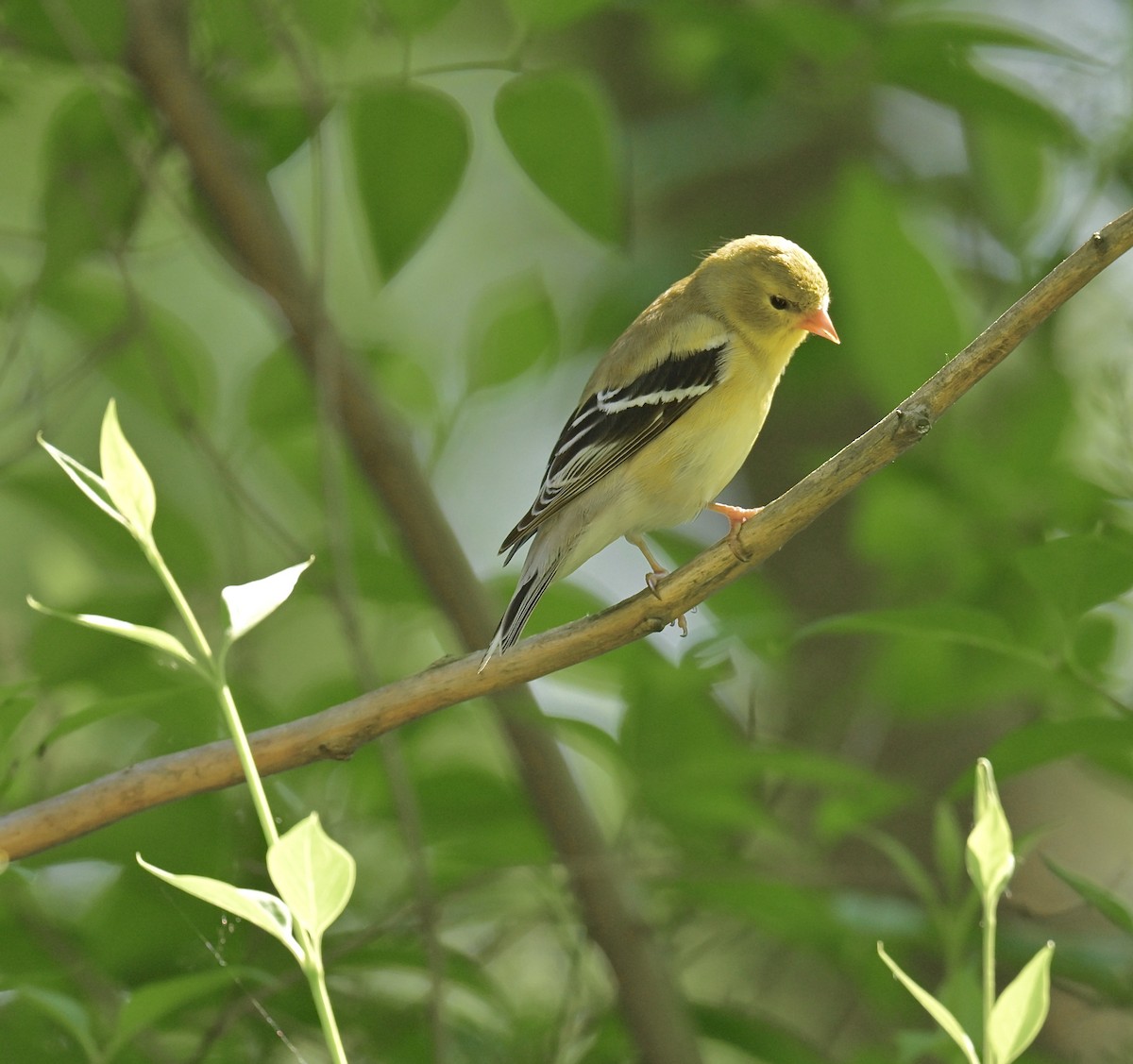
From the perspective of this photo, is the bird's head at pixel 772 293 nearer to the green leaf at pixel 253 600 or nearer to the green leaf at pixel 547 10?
the green leaf at pixel 547 10

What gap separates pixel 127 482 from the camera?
109cm

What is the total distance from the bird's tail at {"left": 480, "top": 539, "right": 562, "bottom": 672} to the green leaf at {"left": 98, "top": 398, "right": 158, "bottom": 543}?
3.68 feet

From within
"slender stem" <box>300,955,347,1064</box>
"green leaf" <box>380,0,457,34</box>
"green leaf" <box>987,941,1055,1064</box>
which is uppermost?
"green leaf" <box>380,0,457,34</box>

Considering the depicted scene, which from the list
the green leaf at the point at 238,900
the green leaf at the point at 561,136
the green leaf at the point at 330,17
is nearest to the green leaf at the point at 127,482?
the green leaf at the point at 238,900

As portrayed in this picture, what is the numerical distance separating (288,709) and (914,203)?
2720mm

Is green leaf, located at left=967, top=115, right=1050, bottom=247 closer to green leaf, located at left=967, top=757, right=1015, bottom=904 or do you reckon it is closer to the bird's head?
the bird's head

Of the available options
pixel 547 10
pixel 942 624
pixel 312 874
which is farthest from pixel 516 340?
pixel 312 874

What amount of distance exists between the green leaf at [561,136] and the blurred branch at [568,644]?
0.87m

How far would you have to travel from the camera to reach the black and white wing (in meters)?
3.42

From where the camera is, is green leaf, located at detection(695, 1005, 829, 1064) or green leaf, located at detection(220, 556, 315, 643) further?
green leaf, located at detection(695, 1005, 829, 1064)

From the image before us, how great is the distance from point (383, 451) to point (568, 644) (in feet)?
4.31

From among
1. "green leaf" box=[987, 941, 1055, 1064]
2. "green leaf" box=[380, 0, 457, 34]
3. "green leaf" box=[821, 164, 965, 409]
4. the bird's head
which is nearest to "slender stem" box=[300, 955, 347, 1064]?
"green leaf" box=[987, 941, 1055, 1064]

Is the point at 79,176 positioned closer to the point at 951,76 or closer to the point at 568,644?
the point at 568,644

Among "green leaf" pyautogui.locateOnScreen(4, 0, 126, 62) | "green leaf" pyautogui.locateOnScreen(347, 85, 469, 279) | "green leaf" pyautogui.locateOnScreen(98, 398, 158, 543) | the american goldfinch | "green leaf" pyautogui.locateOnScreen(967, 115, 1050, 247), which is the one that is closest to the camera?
"green leaf" pyautogui.locateOnScreen(98, 398, 158, 543)
